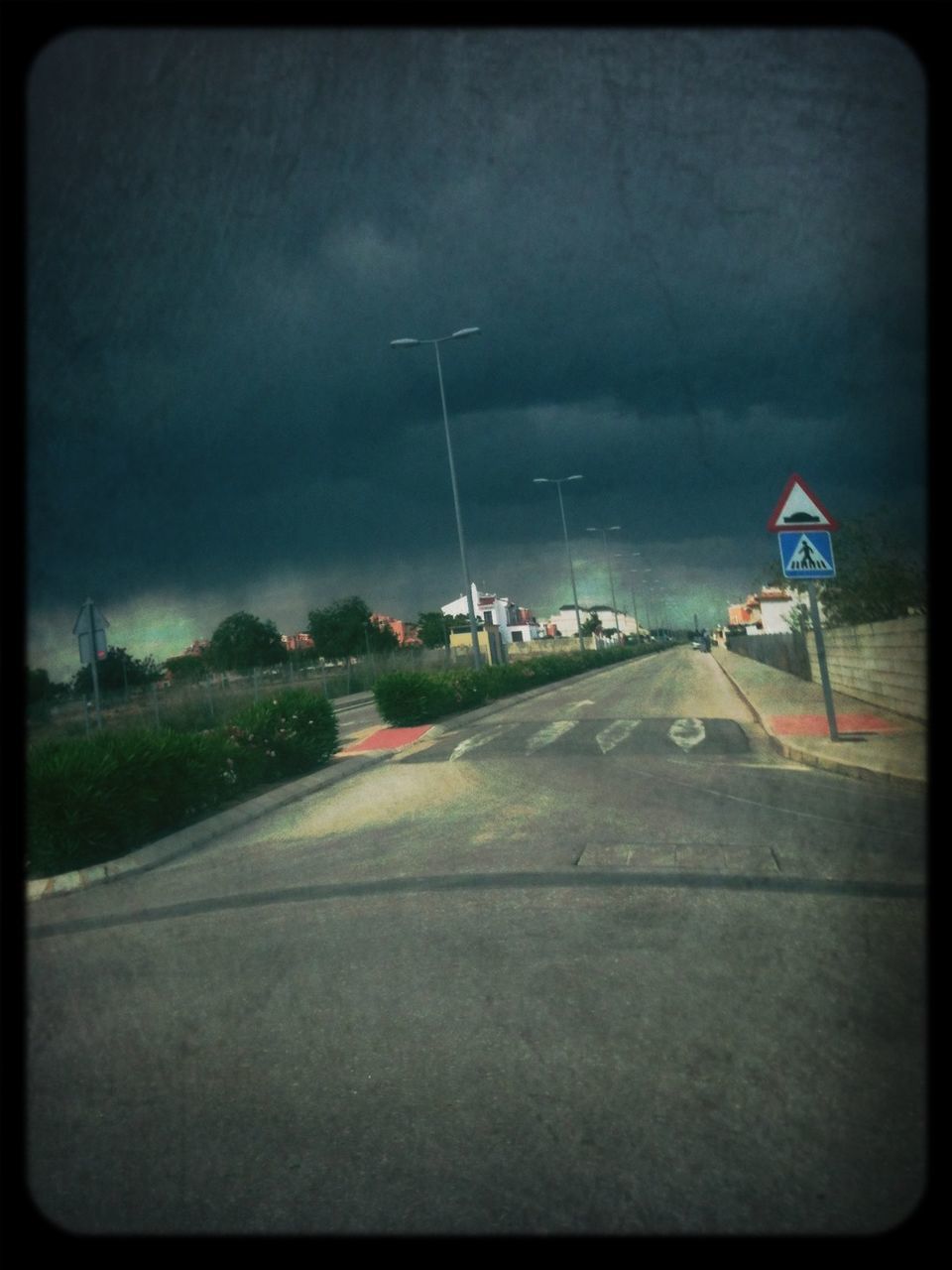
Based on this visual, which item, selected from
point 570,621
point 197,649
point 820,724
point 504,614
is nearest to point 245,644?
point 197,649

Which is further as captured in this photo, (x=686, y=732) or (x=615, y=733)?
(x=615, y=733)

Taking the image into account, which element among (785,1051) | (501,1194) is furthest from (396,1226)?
(785,1051)

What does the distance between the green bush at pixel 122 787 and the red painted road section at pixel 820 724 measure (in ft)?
24.8

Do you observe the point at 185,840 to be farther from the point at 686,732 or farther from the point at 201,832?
the point at 686,732

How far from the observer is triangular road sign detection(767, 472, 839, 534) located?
1242cm

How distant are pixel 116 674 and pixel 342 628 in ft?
121

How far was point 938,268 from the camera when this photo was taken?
3.92 meters

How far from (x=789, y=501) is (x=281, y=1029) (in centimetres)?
983

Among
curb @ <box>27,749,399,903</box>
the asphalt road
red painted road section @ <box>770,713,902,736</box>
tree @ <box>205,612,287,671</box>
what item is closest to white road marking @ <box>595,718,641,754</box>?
red painted road section @ <box>770,713,902,736</box>

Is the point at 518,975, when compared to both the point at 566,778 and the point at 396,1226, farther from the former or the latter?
the point at 566,778

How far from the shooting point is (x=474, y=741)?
18.2 m

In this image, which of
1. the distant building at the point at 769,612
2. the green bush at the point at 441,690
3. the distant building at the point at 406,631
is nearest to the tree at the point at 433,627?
the distant building at the point at 406,631

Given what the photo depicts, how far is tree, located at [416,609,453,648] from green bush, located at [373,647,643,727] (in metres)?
56.7

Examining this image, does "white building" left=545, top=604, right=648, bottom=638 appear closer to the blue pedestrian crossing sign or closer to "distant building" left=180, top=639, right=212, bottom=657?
"distant building" left=180, top=639, right=212, bottom=657
